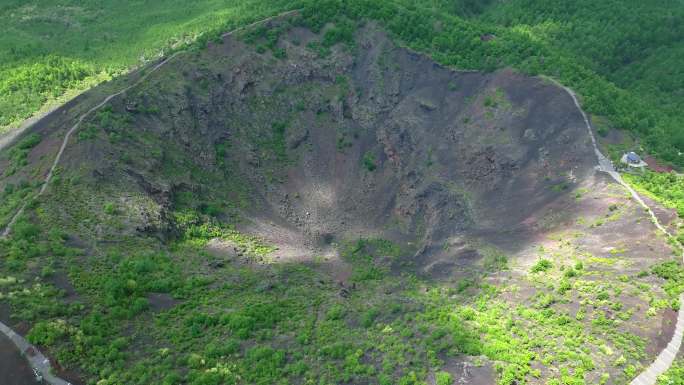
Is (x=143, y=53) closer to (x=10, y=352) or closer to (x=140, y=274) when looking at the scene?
(x=140, y=274)

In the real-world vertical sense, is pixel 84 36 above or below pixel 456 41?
above

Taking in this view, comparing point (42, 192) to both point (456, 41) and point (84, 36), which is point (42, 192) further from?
point (456, 41)

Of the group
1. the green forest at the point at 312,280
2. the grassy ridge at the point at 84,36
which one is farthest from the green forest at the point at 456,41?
the green forest at the point at 312,280

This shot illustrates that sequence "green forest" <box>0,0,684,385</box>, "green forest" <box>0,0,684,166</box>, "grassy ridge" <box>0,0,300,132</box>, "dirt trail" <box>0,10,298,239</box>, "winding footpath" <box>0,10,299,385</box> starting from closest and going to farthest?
"winding footpath" <box>0,10,299,385</box>
"green forest" <box>0,0,684,385</box>
"dirt trail" <box>0,10,298,239</box>
"green forest" <box>0,0,684,166</box>
"grassy ridge" <box>0,0,300,132</box>

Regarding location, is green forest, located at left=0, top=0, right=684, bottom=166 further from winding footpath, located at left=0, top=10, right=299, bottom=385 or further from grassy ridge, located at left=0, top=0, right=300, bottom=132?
winding footpath, located at left=0, top=10, right=299, bottom=385

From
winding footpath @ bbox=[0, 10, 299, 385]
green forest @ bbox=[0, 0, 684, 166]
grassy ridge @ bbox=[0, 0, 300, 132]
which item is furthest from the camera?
grassy ridge @ bbox=[0, 0, 300, 132]

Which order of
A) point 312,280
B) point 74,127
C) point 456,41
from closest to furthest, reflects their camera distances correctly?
1. point 312,280
2. point 74,127
3. point 456,41

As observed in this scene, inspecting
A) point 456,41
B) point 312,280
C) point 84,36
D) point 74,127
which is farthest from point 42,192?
point 456,41

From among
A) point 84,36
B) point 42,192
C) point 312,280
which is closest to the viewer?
point 42,192

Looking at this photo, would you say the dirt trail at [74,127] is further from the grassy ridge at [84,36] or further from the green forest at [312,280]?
the grassy ridge at [84,36]

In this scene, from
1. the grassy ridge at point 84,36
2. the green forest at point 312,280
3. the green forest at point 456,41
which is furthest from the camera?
the grassy ridge at point 84,36

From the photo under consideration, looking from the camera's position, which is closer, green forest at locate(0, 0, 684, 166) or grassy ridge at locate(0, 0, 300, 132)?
green forest at locate(0, 0, 684, 166)

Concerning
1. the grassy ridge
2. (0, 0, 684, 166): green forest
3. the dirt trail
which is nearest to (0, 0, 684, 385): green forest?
(0, 0, 684, 166): green forest
